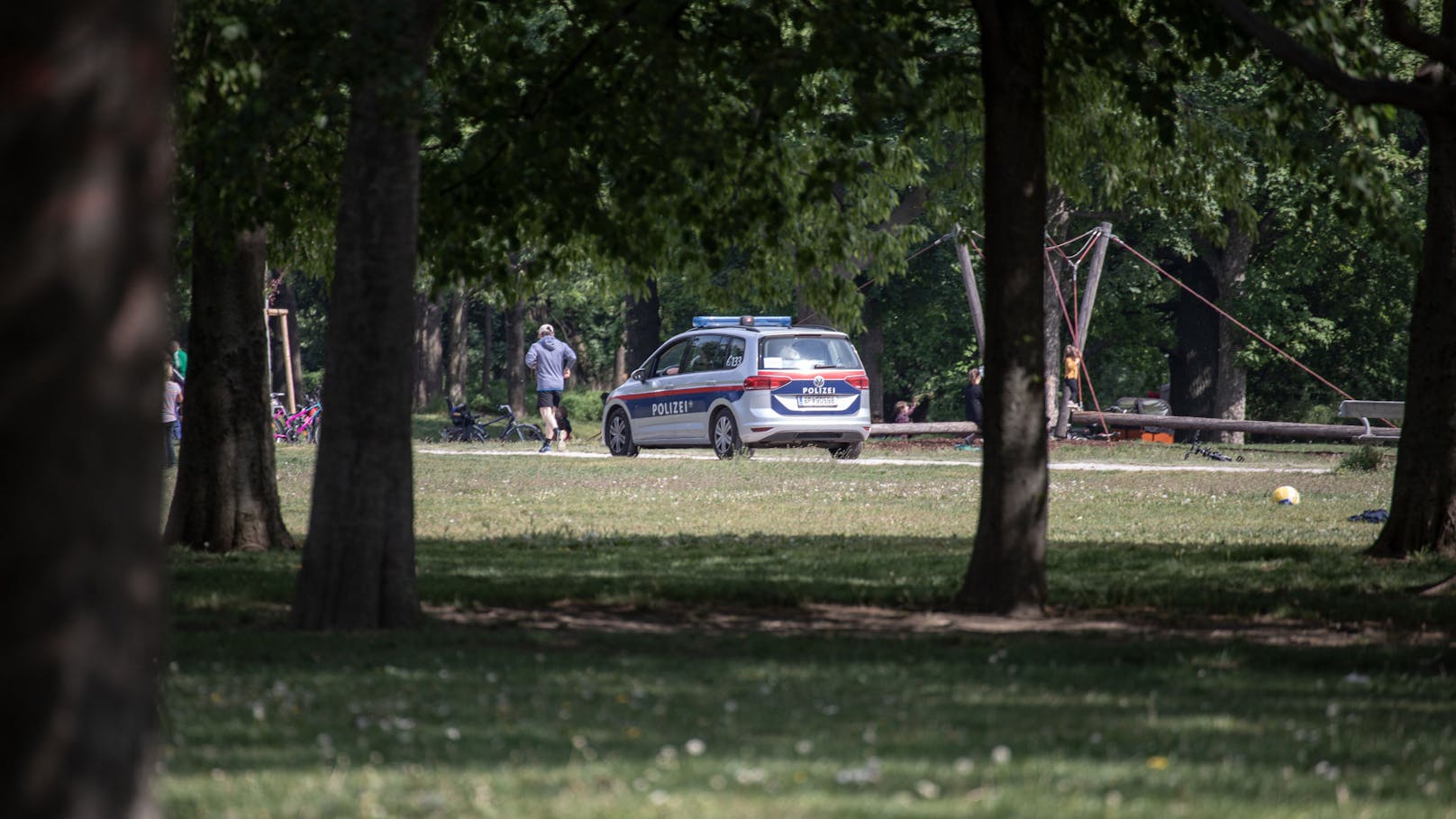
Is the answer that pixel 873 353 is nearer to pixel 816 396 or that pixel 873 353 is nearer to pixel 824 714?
pixel 816 396

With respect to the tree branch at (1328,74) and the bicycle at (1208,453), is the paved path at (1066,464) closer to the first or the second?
the bicycle at (1208,453)

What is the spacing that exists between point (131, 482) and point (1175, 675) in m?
5.68

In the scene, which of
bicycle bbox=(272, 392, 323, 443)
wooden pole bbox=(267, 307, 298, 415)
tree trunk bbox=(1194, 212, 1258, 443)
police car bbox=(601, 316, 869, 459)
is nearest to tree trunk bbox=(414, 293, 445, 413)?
wooden pole bbox=(267, 307, 298, 415)


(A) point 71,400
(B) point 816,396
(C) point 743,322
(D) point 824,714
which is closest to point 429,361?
(C) point 743,322

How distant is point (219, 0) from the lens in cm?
1072

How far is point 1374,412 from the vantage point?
31.7 metres

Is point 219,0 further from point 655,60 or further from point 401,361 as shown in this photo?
point 401,361

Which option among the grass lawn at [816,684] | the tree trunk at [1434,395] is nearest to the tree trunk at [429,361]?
the grass lawn at [816,684]

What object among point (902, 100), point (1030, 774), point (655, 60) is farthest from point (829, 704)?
point (655, 60)

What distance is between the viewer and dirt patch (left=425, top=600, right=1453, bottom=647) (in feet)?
29.1

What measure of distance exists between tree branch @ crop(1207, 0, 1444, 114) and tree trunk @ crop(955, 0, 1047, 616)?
1111 mm

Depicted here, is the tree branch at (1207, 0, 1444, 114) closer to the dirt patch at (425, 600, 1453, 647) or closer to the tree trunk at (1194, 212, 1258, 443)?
the dirt patch at (425, 600, 1453, 647)

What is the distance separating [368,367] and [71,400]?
6.19 m

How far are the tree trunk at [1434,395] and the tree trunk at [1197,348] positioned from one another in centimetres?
3324
